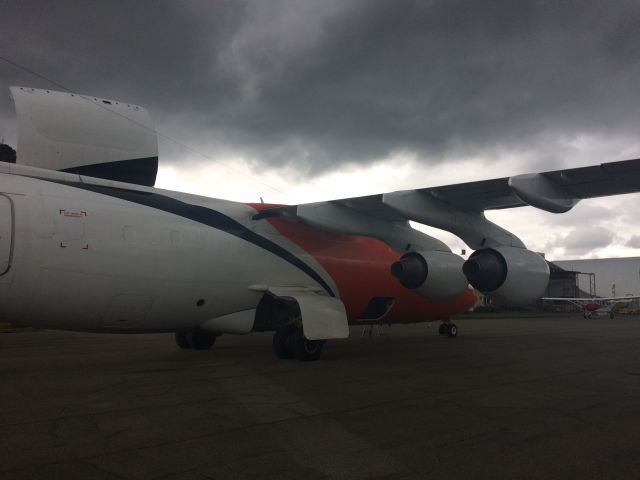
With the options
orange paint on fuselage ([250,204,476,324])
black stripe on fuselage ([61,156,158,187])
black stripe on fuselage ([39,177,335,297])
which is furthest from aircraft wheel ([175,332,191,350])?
black stripe on fuselage ([61,156,158,187])

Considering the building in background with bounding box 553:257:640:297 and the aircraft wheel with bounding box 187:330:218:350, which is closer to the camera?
the aircraft wheel with bounding box 187:330:218:350

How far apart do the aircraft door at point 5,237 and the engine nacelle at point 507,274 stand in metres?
8.76

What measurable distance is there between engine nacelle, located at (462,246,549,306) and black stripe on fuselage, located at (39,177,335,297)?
373 centimetres

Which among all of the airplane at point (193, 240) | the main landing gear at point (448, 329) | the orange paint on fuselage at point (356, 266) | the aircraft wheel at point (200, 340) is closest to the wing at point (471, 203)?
the airplane at point (193, 240)

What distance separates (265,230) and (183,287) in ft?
8.68

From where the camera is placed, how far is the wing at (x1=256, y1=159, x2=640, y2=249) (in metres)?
9.02

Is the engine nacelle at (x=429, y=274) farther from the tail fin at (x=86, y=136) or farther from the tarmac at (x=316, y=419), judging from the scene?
the tail fin at (x=86, y=136)

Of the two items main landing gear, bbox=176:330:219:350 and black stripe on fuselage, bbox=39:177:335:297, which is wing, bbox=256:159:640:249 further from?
main landing gear, bbox=176:330:219:350

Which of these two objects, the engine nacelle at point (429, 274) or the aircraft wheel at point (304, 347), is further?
the engine nacelle at point (429, 274)

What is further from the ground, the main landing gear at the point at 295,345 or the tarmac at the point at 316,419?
the main landing gear at the point at 295,345

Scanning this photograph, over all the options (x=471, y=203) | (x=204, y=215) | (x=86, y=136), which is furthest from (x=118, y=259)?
(x=471, y=203)

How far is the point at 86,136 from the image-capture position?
9516 millimetres

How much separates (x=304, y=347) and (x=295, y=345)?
0.21m

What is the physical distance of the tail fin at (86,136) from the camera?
904 cm
